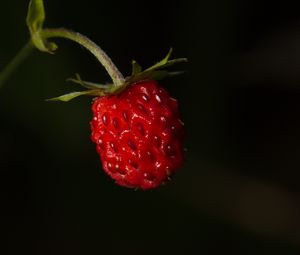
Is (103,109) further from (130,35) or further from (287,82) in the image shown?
(287,82)

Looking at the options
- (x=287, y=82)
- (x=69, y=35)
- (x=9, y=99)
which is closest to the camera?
(x=69, y=35)

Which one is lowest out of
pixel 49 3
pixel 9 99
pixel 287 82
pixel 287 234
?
pixel 287 234

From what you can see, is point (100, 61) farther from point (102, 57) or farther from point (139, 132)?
point (139, 132)

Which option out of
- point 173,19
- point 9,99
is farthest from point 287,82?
point 9,99

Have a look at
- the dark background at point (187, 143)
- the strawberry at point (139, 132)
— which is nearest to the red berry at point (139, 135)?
the strawberry at point (139, 132)

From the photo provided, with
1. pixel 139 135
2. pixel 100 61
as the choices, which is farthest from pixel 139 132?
pixel 100 61

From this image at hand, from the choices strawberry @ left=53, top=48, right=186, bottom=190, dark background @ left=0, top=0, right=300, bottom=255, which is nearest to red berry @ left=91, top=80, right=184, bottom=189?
strawberry @ left=53, top=48, right=186, bottom=190

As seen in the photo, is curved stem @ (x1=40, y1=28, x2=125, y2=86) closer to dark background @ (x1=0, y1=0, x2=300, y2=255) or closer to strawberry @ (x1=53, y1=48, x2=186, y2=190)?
→ strawberry @ (x1=53, y1=48, x2=186, y2=190)
